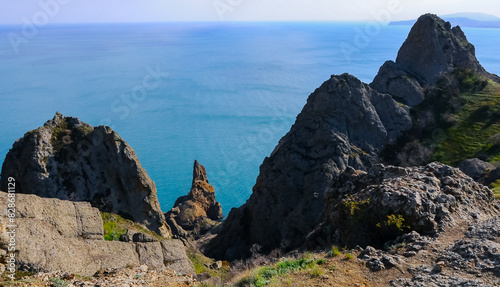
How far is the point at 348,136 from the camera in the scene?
4647 cm

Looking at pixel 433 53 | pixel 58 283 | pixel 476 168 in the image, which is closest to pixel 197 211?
pixel 476 168

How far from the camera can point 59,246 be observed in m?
16.4

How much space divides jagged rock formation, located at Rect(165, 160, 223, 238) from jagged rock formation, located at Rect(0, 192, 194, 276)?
3204 cm

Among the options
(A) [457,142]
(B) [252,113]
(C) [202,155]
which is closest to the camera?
(A) [457,142]

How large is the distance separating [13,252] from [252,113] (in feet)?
494

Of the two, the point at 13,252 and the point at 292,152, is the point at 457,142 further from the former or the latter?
the point at 13,252

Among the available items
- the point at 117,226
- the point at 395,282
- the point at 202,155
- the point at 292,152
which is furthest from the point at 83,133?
the point at 202,155

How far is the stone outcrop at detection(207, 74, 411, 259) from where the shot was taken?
3916 centimetres

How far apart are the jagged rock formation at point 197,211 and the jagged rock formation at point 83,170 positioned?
65.5ft

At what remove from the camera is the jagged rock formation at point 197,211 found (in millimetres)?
61625

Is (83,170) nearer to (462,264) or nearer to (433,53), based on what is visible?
(462,264)

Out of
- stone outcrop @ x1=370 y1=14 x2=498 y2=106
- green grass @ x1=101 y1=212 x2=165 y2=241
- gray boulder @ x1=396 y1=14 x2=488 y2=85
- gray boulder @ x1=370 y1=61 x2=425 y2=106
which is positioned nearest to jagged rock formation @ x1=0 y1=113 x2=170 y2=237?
green grass @ x1=101 y1=212 x2=165 y2=241

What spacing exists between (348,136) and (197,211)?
33.3 metres

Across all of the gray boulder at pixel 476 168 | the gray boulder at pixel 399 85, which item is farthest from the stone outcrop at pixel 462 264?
the gray boulder at pixel 399 85
